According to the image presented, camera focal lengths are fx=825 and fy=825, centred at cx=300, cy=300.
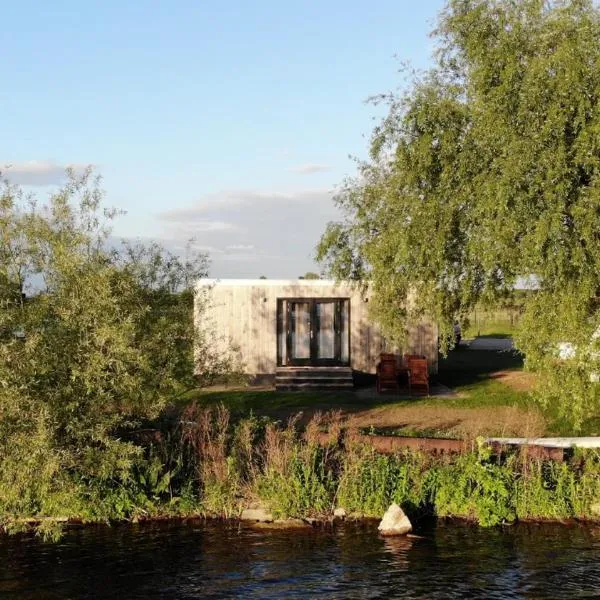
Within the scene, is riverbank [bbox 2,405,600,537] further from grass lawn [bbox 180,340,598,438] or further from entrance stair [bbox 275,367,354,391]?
entrance stair [bbox 275,367,354,391]

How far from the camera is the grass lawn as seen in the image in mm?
18156

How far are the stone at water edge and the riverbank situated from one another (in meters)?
0.58

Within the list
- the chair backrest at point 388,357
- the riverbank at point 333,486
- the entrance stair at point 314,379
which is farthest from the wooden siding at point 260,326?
the riverbank at point 333,486

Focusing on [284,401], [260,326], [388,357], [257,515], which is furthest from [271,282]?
[257,515]

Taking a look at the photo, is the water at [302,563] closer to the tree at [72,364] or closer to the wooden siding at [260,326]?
the tree at [72,364]

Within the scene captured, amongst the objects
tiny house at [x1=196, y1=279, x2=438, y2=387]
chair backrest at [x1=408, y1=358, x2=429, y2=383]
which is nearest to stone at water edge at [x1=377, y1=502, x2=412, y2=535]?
chair backrest at [x1=408, y1=358, x2=429, y2=383]

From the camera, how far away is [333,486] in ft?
45.6

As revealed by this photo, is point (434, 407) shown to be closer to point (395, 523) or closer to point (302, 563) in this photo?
point (395, 523)

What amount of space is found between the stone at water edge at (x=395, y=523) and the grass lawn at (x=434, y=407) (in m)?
2.54

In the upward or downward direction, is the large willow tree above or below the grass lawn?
above

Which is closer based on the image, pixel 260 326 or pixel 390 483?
pixel 390 483

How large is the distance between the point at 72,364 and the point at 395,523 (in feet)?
18.1

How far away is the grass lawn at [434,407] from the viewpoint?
18.2 m

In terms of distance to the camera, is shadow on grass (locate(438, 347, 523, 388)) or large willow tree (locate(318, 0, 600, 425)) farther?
shadow on grass (locate(438, 347, 523, 388))
